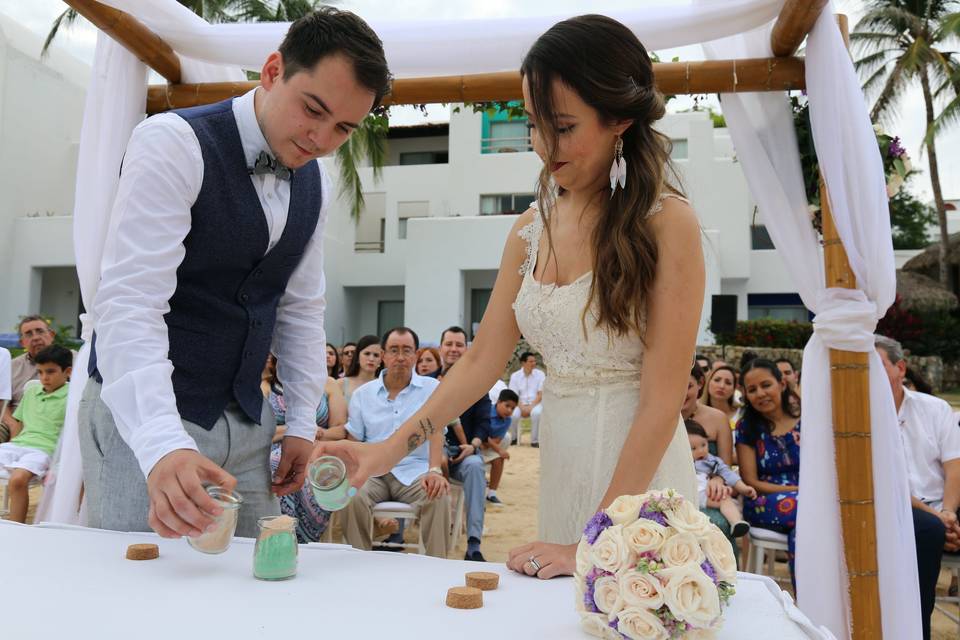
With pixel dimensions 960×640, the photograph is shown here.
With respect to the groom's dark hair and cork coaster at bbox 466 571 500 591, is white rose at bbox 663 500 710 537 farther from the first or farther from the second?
the groom's dark hair

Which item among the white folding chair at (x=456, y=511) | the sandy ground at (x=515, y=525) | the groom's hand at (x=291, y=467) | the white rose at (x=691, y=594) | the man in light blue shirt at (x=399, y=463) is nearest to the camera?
the white rose at (x=691, y=594)

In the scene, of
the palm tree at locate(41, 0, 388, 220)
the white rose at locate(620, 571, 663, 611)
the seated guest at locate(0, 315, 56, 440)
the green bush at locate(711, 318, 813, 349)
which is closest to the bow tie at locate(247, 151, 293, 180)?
the white rose at locate(620, 571, 663, 611)

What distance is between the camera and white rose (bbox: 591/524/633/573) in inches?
40.9

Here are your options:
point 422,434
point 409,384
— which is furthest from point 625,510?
point 409,384

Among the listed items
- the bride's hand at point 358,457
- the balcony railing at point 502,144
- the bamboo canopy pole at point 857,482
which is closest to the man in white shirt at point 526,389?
the bamboo canopy pole at point 857,482

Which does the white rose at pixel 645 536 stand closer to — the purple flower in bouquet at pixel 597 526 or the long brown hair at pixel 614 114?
the purple flower in bouquet at pixel 597 526

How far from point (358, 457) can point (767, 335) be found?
17.3 m

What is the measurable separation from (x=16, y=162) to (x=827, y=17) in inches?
788

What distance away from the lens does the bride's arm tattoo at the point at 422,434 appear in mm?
1822

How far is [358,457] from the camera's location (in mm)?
1697

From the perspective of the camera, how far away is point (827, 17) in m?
3.19

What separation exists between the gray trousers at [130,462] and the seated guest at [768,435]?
11.1 ft

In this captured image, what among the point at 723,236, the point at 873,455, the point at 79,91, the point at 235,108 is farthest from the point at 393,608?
the point at 79,91

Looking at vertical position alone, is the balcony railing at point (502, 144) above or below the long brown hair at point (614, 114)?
above
